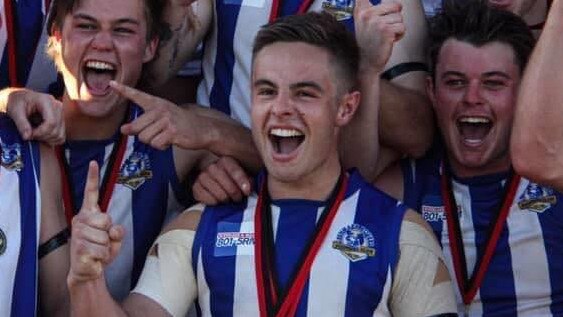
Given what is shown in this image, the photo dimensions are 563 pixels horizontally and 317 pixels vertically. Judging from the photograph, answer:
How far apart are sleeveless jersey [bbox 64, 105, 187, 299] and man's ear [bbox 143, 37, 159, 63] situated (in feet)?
0.90

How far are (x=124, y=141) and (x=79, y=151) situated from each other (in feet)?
0.49

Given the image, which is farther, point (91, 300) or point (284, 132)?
point (284, 132)

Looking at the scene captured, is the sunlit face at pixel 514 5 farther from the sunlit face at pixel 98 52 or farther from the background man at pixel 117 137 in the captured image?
the sunlit face at pixel 98 52

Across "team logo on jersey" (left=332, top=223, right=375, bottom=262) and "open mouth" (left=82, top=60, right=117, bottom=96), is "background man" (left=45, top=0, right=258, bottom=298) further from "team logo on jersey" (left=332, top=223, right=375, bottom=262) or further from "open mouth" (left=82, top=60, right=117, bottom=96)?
"team logo on jersey" (left=332, top=223, right=375, bottom=262)

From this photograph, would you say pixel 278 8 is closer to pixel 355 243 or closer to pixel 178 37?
pixel 178 37

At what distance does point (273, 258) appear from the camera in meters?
3.94

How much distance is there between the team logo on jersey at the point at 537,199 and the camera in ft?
14.3

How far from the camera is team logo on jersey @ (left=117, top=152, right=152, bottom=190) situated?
439cm

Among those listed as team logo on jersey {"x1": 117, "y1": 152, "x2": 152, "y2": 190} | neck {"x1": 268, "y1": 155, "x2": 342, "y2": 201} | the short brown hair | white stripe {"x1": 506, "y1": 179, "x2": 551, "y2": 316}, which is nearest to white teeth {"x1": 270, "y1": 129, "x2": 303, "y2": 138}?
neck {"x1": 268, "y1": 155, "x2": 342, "y2": 201}

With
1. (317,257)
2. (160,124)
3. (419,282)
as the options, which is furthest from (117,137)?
(419,282)

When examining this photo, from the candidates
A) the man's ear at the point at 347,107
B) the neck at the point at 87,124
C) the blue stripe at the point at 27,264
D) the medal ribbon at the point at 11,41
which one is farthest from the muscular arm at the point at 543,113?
the medal ribbon at the point at 11,41

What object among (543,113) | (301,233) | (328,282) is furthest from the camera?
(301,233)

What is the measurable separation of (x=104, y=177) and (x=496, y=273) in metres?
1.27

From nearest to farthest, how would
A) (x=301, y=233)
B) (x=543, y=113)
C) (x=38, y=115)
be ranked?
→ 1. (x=543, y=113)
2. (x=301, y=233)
3. (x=38, y=115)
